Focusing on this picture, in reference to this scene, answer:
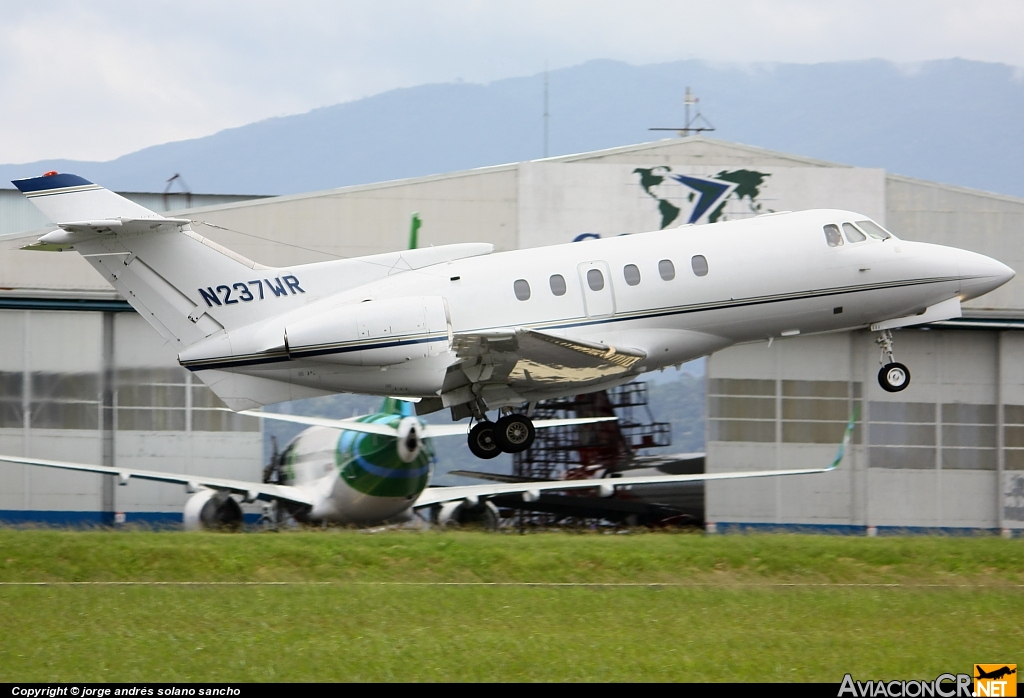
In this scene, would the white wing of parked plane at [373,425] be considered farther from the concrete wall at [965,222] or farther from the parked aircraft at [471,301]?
the concrete wall at [965,222]

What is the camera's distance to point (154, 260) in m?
17.2

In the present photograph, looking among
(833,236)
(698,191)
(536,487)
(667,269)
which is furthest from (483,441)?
(698,191)

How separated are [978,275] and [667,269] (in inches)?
208

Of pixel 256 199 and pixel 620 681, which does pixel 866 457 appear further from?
pixel 620 681

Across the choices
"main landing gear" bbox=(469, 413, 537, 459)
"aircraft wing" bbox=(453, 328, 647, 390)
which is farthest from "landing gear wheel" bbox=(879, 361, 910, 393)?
"main landing gear" bbox=(469, 413, 537, 459)

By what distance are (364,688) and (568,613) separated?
398 cm

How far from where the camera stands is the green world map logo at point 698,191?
2708 centimetres

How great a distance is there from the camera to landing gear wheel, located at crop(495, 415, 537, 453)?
58.1 ft

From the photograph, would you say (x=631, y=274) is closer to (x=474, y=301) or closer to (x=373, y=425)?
(x=474, y=301)

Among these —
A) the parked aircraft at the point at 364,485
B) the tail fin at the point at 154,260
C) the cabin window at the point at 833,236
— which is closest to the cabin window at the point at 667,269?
the cabin window at the point at 833,236

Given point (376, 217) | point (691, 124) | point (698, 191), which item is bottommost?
point (376, 217)

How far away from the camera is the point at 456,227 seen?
26.8m

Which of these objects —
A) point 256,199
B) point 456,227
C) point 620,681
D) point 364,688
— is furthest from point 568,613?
point 256,199

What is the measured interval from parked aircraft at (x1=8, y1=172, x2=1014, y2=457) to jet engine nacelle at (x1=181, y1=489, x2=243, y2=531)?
7.33 m
